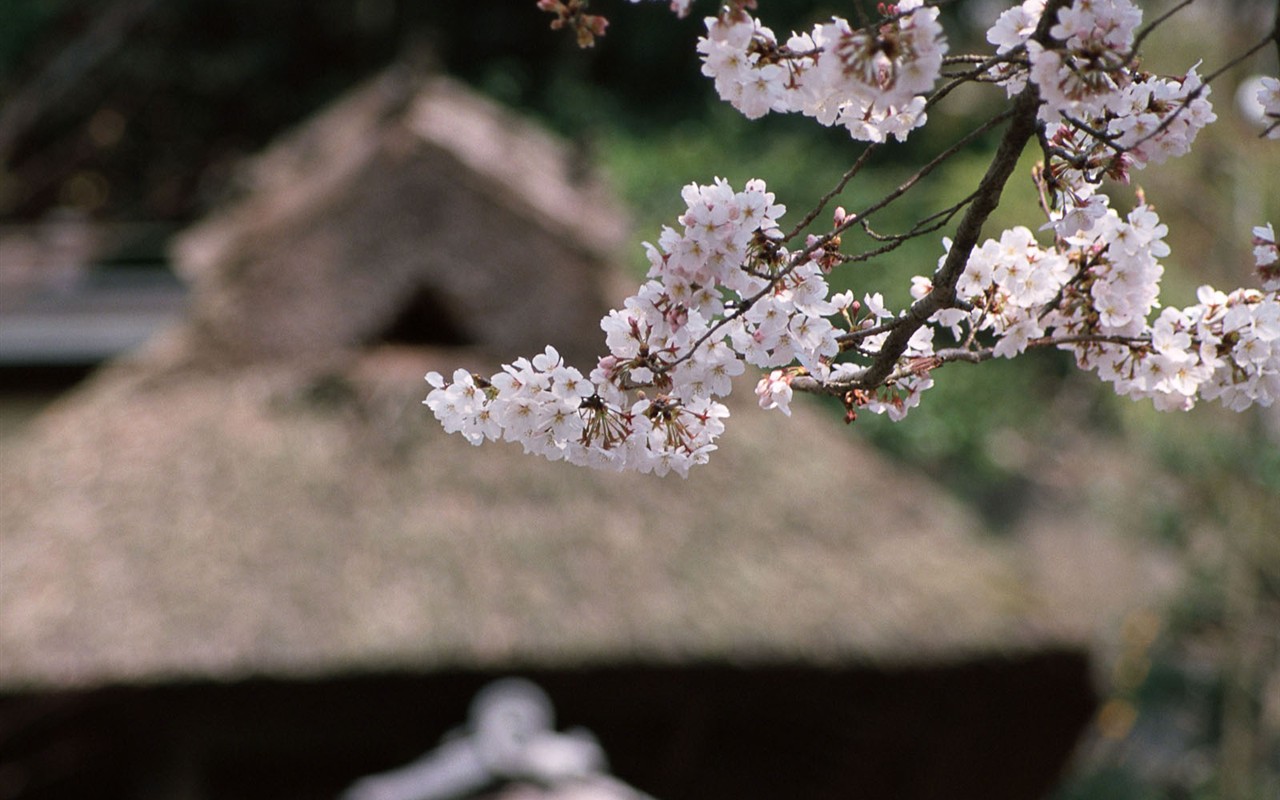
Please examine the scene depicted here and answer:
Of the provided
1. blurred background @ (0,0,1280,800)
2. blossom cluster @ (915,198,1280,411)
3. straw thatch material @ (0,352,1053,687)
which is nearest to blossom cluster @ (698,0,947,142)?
blossom cluster @ (915,198,1280,411)

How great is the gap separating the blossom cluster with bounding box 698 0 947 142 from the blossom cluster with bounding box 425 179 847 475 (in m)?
0.09

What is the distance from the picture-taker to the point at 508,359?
6.46 meters

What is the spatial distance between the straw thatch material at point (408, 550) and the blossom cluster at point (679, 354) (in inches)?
160

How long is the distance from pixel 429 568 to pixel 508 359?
1.22 metres

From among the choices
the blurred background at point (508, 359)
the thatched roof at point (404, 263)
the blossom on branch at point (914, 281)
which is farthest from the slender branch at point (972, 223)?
the thatched roof at point (404, 263)

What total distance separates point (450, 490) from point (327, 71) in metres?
8.09

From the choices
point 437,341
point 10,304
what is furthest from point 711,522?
point 10,304

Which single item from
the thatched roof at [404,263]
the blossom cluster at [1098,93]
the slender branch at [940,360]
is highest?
the thatched roof at [404,263]

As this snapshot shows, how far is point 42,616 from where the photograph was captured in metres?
5.30

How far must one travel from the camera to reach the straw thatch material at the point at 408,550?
529cm

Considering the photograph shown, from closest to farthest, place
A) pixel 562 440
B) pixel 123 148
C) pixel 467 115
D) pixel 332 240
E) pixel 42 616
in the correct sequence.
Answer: pixel 562 440
pixel 42 616
pixel 332 240
pixel 467 115
pixel 123 148

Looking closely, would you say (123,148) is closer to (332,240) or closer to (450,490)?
(332,240)

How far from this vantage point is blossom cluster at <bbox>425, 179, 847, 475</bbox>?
1.25 metres

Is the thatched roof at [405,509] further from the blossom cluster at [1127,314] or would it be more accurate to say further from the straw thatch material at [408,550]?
the blossom cluster at [1127,314]
